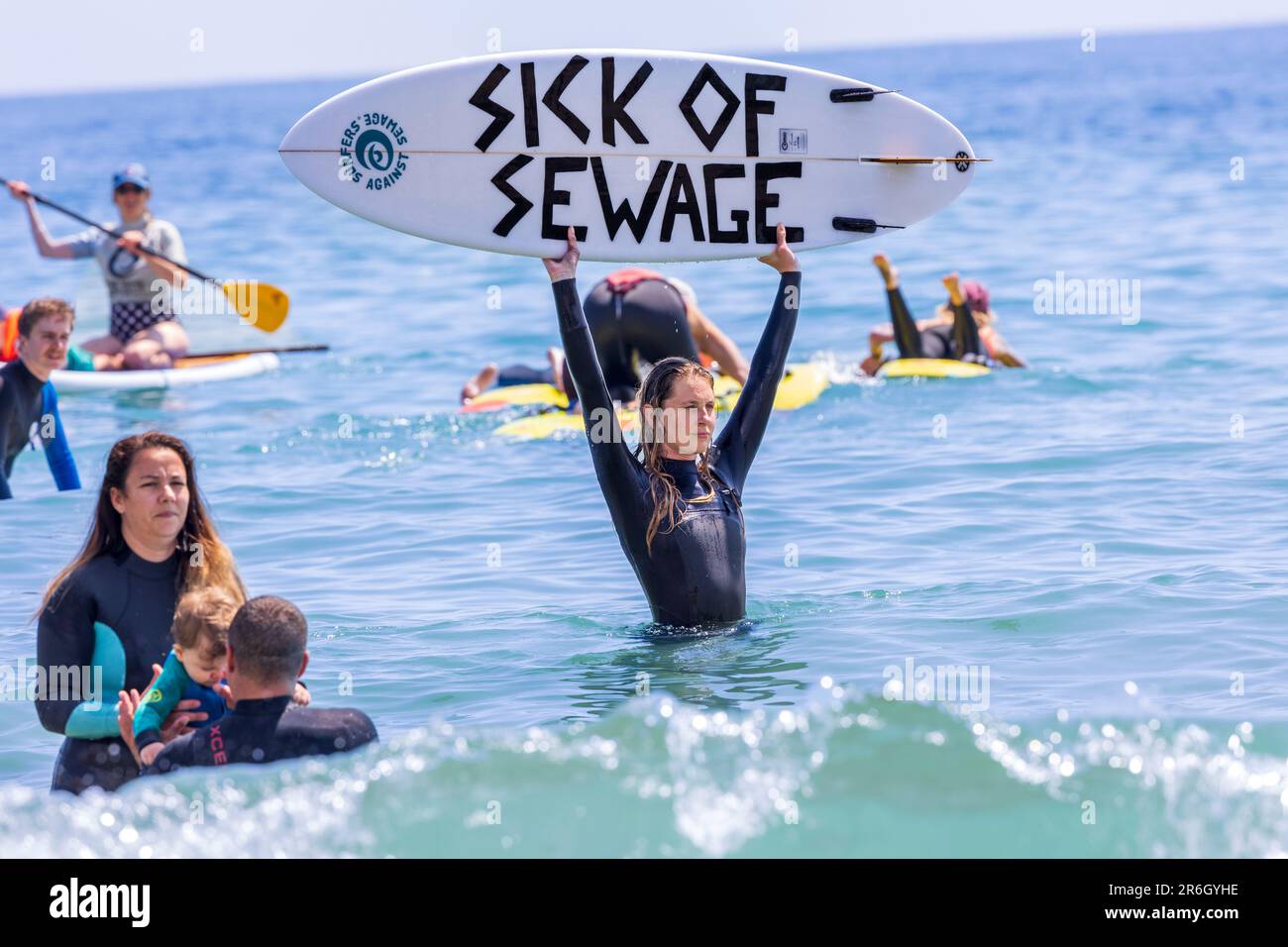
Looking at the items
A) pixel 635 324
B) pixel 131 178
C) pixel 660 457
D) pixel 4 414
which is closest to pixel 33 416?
pixel 4 414

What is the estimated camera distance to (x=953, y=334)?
38.5ft

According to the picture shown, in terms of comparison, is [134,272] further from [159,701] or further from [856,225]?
[159,701]

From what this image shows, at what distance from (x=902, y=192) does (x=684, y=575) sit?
199 centimetres

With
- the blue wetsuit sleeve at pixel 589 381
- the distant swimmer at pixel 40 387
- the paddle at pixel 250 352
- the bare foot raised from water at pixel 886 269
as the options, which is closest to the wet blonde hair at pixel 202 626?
the blue wetsuit sleeve at pixel 589 381

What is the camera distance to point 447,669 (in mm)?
6000

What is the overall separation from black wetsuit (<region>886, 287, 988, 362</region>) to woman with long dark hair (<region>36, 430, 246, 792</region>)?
7.66 metres

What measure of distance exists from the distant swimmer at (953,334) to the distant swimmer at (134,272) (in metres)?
5.51

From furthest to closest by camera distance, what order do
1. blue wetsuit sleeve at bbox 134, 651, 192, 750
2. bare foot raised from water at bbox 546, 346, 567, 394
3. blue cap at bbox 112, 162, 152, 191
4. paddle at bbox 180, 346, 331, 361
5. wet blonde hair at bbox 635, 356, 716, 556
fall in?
paddle at bbox 180, 346, 331, 361 → blue cap at bbox 112, 162, 152, 191 → bare foot raised from water at bbox 546, 346, 567, 394 → wet blonde hair at bbox 635, 356, 716, 556 → blue wetsuit sleeve at bbox 134, 651, 192, 750

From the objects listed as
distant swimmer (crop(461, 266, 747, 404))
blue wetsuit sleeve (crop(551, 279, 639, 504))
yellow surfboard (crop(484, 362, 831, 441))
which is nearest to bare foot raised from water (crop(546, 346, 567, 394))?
yellow surfboard (crop(484, 362, 831, 441))

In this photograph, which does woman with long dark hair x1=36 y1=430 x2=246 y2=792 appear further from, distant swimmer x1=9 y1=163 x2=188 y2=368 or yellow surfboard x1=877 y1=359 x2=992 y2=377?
distant swimmer x1=9 y1=163 x2=188 y2=368

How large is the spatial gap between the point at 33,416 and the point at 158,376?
476cm

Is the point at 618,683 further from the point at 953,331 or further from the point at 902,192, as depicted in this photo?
the point at 953,331

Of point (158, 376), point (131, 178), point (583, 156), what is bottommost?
point (158, 376)

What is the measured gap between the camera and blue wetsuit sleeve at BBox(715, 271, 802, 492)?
17.8 feet
